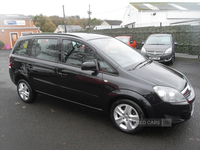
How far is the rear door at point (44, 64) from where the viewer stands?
13.0ft

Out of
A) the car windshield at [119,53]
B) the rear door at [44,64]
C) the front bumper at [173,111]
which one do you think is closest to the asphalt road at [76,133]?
the front bumper at [173,111]

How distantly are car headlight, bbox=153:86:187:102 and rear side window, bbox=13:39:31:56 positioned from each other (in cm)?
329

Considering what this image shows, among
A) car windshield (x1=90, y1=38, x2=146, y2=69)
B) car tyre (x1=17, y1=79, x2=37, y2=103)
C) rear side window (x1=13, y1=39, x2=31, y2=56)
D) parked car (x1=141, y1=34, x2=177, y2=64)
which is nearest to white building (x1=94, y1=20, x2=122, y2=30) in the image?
parked car (x1=141, y1=34, x2=177, y2=64)

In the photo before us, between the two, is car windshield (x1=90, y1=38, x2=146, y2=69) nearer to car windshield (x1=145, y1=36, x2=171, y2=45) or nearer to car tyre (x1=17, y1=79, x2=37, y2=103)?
car tyre (x1=17, y1=79, x2=37, y2=103)

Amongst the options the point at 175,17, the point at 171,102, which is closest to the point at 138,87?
the point at 171,102

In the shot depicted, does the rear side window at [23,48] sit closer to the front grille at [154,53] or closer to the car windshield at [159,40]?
the front grille at [154,53]

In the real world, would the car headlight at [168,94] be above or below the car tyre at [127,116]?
above

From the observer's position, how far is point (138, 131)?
315cm

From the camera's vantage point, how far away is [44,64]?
4059mm

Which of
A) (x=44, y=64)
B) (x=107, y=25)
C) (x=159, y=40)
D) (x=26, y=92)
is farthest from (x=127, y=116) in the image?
(x=107, y=25)

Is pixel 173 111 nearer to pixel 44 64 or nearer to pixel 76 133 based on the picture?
pixel 76 133

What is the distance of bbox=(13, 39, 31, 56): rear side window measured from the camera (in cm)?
451

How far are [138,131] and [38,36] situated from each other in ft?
10.5

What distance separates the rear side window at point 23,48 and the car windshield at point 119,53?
6.13ft
